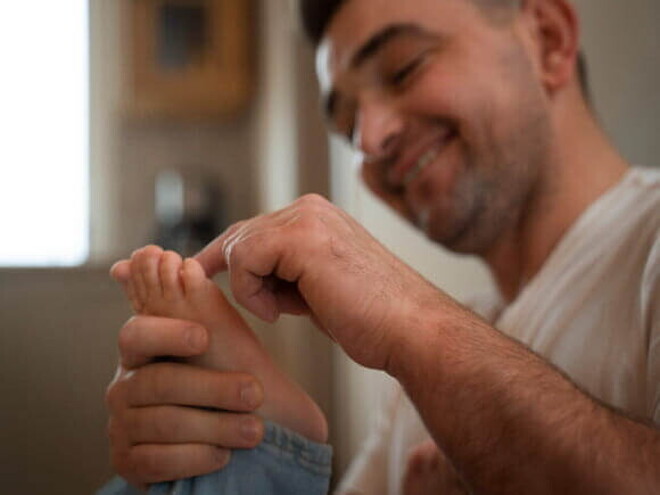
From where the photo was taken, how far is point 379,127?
693 mm

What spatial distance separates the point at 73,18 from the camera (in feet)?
4.44

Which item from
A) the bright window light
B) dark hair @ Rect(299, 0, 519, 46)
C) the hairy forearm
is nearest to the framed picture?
the bright window light

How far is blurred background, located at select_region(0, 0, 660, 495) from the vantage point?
50 centimetres

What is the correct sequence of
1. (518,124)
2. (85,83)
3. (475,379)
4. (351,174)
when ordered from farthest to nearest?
1. (85,83)
2. (351,174)
3. (518,124)
4. (475,379)

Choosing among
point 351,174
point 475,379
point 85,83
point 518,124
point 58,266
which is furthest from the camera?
point 85,83

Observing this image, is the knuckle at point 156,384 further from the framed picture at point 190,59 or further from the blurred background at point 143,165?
the framed picture at point 190,59

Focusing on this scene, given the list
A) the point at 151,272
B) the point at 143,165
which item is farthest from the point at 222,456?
the point at 143,165

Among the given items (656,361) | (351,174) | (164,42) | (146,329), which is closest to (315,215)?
(146,329)

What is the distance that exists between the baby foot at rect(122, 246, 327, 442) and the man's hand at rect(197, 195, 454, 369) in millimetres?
32

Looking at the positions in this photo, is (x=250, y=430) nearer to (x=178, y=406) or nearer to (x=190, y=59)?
(x=178, y=406)

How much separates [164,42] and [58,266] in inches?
38.8

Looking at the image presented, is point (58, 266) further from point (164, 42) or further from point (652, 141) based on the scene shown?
point (164, 42)

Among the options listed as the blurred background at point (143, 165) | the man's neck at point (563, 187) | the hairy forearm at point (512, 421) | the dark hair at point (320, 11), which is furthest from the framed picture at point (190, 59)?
the hairy forearm at point (512, 421)

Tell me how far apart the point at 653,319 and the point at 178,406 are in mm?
315
